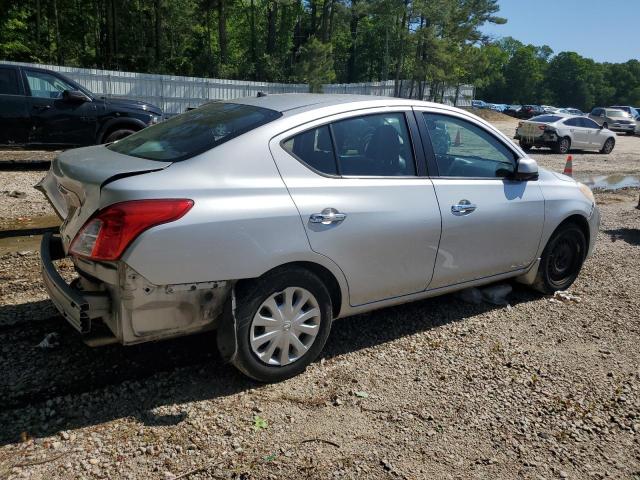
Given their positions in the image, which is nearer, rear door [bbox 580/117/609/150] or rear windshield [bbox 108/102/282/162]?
rear windshield [bbox 108/102/282/162]

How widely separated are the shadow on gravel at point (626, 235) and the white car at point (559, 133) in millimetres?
13765

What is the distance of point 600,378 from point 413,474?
5.91ft

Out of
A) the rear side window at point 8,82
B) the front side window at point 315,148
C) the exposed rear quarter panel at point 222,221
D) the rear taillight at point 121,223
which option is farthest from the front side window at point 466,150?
the rear side window at point 8,82

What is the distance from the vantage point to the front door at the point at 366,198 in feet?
11.0

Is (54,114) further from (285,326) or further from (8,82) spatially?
(285,326)

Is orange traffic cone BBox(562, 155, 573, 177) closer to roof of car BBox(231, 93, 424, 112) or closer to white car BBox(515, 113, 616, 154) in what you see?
roof of car BBox(231, 93, 424, 112)

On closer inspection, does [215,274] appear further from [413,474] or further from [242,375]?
[413,474]

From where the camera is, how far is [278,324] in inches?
130

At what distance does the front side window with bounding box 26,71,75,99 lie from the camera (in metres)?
10.5

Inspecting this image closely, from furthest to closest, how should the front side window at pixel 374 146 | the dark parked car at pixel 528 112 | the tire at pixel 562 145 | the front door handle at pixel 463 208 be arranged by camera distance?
the dark parked car at pixel 528 112
the tire at pixel 562 145
the front door handle at pixel 463 208
the front side window at pixel 374 146

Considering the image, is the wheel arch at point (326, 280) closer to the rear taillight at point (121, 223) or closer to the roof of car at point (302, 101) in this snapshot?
the rear taillight at point (121, 223)

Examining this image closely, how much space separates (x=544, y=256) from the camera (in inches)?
195

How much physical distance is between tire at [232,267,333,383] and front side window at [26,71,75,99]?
9.18 m

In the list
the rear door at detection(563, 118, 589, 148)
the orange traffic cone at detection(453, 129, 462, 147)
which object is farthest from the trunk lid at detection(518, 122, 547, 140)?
the orange traffic cone at detection(453, 129, 462, 147)
